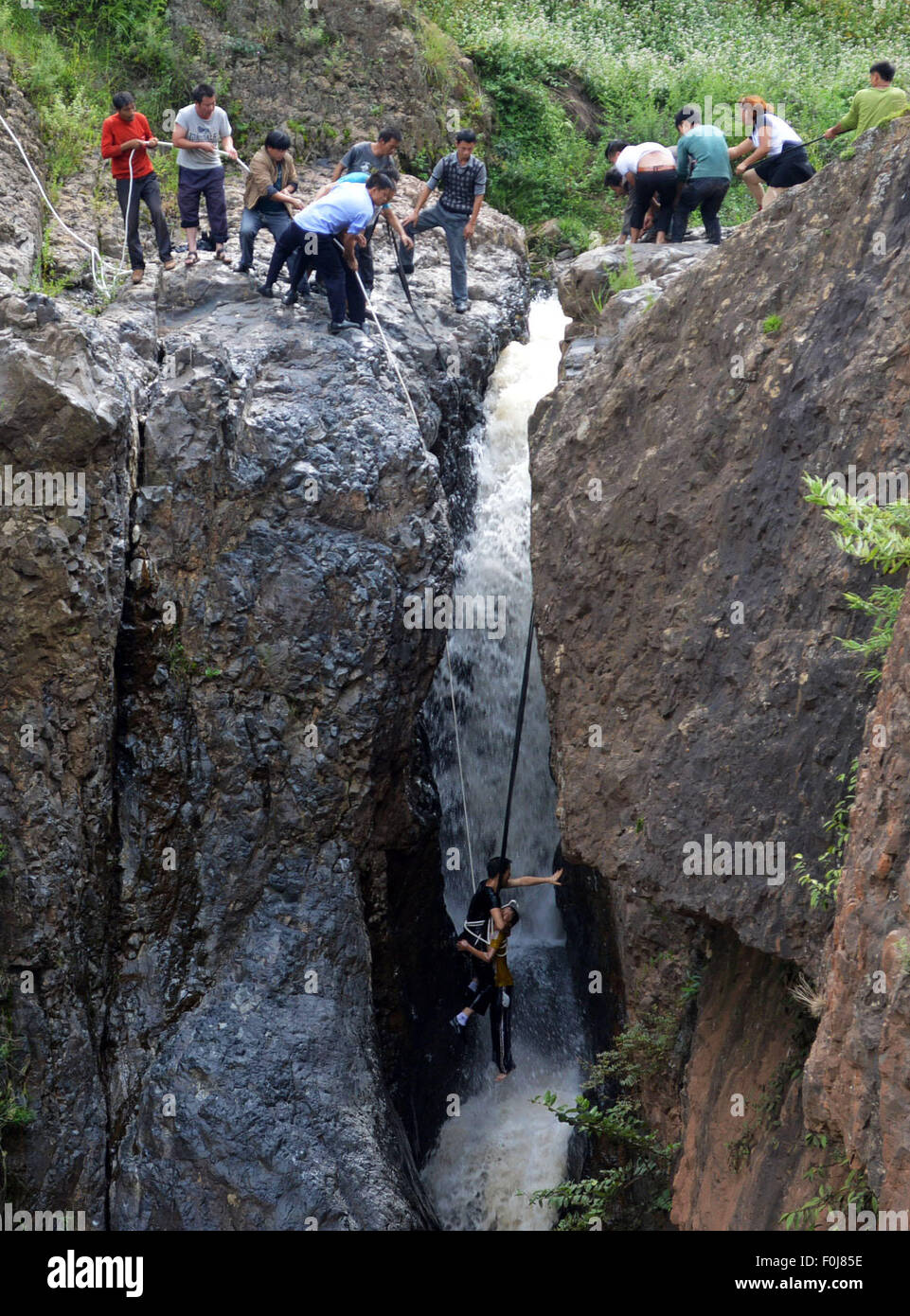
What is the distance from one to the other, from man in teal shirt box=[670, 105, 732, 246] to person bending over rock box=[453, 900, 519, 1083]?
7874mm

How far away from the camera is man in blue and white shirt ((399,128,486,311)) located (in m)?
13.4

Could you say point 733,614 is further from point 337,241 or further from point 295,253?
point 295,253

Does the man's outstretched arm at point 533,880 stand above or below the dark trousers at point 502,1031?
above

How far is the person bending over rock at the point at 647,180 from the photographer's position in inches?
527

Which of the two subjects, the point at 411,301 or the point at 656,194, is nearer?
the point at 656,194

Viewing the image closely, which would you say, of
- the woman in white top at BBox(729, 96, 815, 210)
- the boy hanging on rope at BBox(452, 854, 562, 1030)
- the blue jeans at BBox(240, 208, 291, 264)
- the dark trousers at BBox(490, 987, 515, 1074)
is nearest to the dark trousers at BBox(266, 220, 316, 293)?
the blue jeans at BBox(240, 208, 291, 264)

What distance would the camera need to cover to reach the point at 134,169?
41.8 feet

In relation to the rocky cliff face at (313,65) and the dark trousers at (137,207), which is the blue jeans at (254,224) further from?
the rocky cliff face at (313,65)

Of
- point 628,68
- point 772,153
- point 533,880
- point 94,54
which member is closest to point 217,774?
point 533,880

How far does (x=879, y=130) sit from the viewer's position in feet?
24.5

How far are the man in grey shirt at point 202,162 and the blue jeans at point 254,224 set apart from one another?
43cm

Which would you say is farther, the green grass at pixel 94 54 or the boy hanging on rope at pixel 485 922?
the green grass at pixel 94 54

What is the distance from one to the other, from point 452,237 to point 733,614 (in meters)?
8.44

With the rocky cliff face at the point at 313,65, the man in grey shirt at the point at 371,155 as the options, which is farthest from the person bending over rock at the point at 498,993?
the rocky cliff face at the point at 313,65
